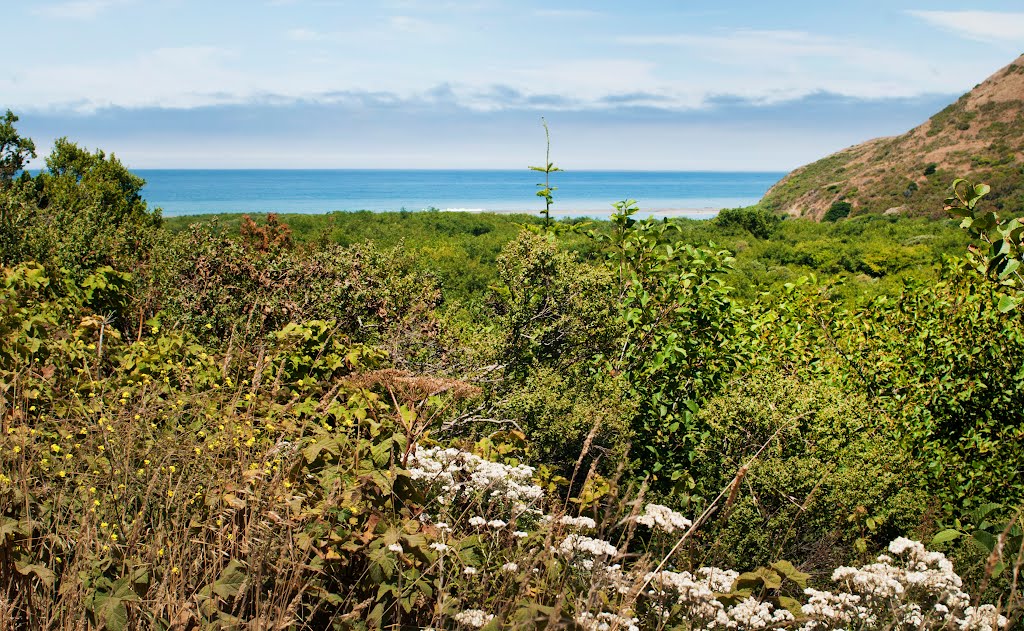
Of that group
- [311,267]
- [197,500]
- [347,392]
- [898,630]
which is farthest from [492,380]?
[898,630]

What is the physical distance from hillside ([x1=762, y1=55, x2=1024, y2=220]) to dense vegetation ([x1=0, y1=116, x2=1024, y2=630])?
33423mm

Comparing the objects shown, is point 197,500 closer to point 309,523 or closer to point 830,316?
point 309,523

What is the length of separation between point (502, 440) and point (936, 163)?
160 ft

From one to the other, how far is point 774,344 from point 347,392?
4245 millimetres

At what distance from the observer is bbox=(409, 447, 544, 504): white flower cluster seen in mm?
2934

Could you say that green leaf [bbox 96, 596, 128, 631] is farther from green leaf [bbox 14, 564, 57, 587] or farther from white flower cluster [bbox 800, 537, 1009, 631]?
white flower cluster [bbox 800, 537, 1009, 631]

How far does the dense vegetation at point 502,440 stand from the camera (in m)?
2.32

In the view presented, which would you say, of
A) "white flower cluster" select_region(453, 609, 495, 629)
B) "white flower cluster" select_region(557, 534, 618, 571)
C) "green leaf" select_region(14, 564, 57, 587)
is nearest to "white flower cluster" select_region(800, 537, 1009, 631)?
"white flower cluster" select_region(557, 534, 618, 571)

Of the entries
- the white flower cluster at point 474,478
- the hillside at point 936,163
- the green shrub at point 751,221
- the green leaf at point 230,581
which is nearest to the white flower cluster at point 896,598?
the white flower cluster at point 474,478

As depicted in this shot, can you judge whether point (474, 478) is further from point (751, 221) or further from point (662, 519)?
point (751, 221)

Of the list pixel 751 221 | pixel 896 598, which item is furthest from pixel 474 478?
pixel 751 221

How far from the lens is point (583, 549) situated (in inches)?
105

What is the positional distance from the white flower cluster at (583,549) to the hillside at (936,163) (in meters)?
37.3

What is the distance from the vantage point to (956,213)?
334 centimetres
